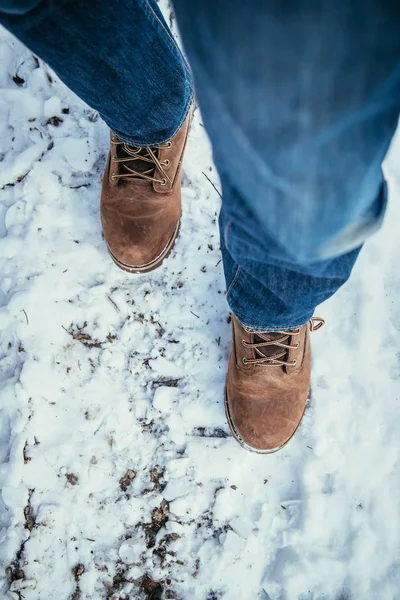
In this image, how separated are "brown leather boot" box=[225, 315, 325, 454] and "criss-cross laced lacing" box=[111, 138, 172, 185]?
1.47ft

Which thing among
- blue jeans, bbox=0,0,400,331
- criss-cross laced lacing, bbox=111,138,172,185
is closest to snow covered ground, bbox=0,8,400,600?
criss-cross laced lacing, bbox=111,138,172,185

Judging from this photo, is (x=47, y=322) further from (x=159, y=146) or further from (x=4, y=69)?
(x=4, y=69)

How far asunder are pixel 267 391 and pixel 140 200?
612 millimetres

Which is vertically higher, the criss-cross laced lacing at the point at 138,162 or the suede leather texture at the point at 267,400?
the criss-cross laced lacing at the point at 138,162

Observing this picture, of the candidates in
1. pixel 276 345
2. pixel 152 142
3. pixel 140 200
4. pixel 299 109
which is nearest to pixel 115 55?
pixel 152 142

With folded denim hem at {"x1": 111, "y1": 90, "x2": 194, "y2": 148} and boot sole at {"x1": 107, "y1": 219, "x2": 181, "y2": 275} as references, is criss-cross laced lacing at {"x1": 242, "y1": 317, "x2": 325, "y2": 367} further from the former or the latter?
folded denim hem at {"x1": 111, "y1": 90, "x2": 194, "y2": 148}

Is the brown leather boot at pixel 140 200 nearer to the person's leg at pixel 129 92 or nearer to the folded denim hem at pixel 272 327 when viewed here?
the person's leg at pixel 129 92

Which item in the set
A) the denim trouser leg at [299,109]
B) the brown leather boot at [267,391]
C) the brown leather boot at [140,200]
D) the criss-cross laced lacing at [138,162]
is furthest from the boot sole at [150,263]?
the denim trouser leg at [299,109]

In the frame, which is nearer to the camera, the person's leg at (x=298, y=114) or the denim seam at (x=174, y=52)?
the person's leg at (x=298, y=114)

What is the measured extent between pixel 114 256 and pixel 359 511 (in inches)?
36.7

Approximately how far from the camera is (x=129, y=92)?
99 centimetres

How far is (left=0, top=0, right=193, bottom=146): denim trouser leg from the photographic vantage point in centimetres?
78

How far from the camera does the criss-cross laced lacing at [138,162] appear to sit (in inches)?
49.3

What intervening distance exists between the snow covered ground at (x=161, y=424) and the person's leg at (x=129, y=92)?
0.11 meters
